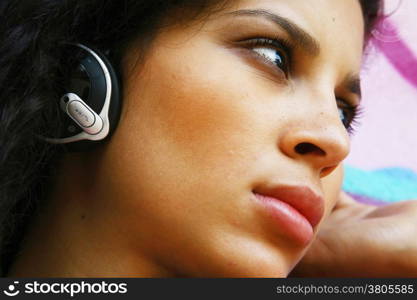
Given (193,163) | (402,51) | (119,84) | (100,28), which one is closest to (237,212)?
(193,163)

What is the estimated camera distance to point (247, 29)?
1204 millimetres

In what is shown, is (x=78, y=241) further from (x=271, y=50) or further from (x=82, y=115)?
(x=271, y=50)

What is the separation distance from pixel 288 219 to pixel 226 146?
0.66ft

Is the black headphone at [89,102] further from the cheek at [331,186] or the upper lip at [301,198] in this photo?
the cheek at [331,186]

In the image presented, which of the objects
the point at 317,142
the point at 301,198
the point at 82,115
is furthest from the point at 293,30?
the point at 82,115

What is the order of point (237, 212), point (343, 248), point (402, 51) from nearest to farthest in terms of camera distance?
point (237, 212), point (343, 248), point (402, 51)

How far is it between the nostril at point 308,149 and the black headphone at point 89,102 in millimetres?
372

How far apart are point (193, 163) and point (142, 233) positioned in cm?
19

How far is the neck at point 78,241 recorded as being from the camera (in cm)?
122

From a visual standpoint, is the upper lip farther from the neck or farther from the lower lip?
the neck

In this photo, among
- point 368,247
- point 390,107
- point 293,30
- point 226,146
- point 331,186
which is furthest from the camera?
point 390,107

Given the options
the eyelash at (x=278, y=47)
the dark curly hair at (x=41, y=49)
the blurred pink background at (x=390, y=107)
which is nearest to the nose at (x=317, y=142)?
the eyelash at (x=278, y=47)

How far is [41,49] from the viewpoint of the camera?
3.94ft

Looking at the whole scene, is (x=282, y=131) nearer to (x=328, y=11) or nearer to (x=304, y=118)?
(x=304, y=118)
